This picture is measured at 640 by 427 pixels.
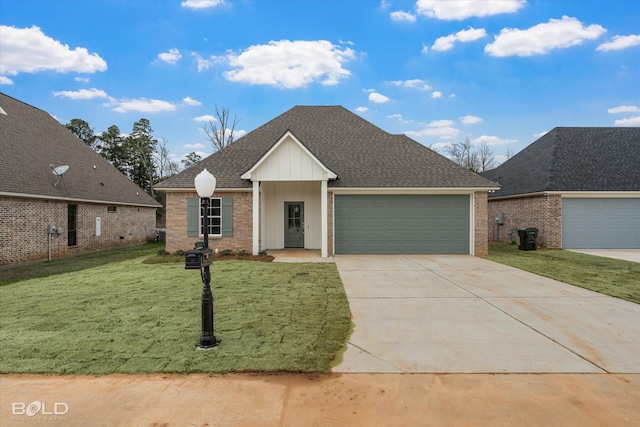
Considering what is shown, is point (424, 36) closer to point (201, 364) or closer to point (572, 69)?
point (572, 69)

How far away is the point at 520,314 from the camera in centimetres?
600

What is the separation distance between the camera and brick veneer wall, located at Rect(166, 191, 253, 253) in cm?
1381

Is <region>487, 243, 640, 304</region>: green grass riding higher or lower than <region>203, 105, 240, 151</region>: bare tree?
lower

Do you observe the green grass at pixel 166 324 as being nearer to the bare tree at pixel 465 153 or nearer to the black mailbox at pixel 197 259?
the black mailbox at pixel 197 259

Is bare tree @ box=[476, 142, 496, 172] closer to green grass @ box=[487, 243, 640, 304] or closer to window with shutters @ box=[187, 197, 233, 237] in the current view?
green grass @ box=[487, 243, 640, 304]

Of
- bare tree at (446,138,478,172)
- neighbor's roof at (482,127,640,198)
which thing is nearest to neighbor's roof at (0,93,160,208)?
neighbor's roof at (482,127,640,198)

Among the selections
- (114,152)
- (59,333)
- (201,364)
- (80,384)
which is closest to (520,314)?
(201,364)

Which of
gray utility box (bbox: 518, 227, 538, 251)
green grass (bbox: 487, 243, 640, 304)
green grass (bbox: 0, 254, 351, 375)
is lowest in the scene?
green grass (bbox: 487, 243, 640, 304)

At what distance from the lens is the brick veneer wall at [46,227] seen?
11766 mm

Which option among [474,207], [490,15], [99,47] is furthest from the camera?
[99,47]

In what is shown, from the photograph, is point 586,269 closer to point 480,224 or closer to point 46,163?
point 480,224

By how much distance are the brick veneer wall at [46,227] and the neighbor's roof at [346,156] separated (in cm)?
453

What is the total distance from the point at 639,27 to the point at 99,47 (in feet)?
85.2

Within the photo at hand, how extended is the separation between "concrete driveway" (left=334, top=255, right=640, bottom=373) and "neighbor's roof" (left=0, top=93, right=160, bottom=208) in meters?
A: 12.6
